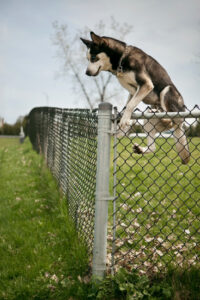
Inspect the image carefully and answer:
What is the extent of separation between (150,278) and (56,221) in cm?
179

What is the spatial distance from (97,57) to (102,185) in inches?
84.1

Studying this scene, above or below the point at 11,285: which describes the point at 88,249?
above

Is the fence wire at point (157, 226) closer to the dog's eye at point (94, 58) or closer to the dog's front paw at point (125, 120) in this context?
the dog's front paw at point (125, 120)

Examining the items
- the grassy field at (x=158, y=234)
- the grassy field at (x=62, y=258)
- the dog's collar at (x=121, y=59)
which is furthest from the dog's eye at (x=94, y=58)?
the grassy field at (x=62, y=258)

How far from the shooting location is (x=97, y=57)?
3.88 metres

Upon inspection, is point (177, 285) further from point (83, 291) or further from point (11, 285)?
point (11, 285)

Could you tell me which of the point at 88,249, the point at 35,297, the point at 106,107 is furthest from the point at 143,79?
the point at 35,297

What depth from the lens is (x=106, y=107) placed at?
2.37m

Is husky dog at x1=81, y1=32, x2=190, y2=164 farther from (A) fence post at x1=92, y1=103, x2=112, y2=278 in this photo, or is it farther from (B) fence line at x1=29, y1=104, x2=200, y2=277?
(A) fence post at x1=92, y1=103, x2=112, y2=278

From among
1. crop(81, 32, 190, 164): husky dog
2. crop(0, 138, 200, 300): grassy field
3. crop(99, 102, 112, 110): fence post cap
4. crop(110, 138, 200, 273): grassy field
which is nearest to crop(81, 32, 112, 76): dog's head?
crop(81, 32, 190, 164): husky dog

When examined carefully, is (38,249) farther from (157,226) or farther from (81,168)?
(157,226)

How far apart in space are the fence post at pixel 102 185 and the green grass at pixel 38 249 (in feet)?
1.14

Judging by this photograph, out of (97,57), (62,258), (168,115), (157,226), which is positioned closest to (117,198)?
(157,226)

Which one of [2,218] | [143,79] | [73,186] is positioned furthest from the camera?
[2,218]
